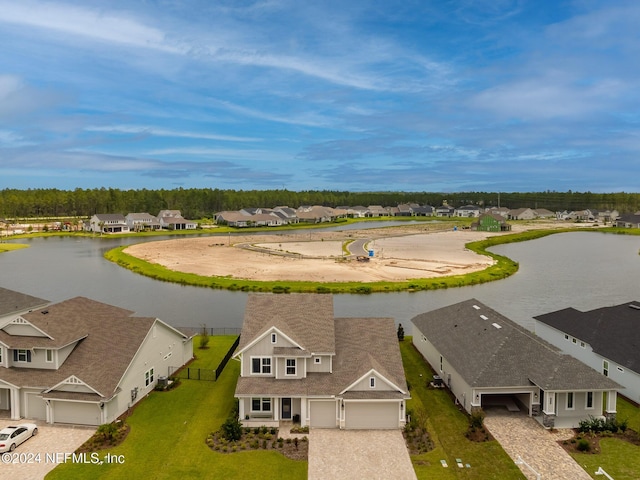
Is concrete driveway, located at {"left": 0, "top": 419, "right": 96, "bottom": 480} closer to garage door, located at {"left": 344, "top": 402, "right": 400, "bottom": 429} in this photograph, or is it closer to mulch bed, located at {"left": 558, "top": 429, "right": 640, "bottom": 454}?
garage door, located at {"left": 344, "top": 402, "right": 400, "bottom": 429}

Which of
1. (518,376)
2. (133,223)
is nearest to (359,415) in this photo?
(518,376)

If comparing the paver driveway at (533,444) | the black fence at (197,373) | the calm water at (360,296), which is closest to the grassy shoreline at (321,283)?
the calm water at (360,296)

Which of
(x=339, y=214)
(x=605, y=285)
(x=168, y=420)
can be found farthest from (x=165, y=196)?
(x=168, y=420)

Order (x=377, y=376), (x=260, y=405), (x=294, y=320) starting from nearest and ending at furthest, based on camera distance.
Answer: (x=377, y=376), (x=260, y=405), (x=294, y=320)

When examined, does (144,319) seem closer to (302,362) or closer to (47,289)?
(302,362)

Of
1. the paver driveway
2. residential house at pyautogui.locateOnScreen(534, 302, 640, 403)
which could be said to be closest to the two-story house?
the paver driveway

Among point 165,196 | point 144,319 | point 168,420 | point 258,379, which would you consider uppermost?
point 165,196

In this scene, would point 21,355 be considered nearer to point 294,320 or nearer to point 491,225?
point 294,320
